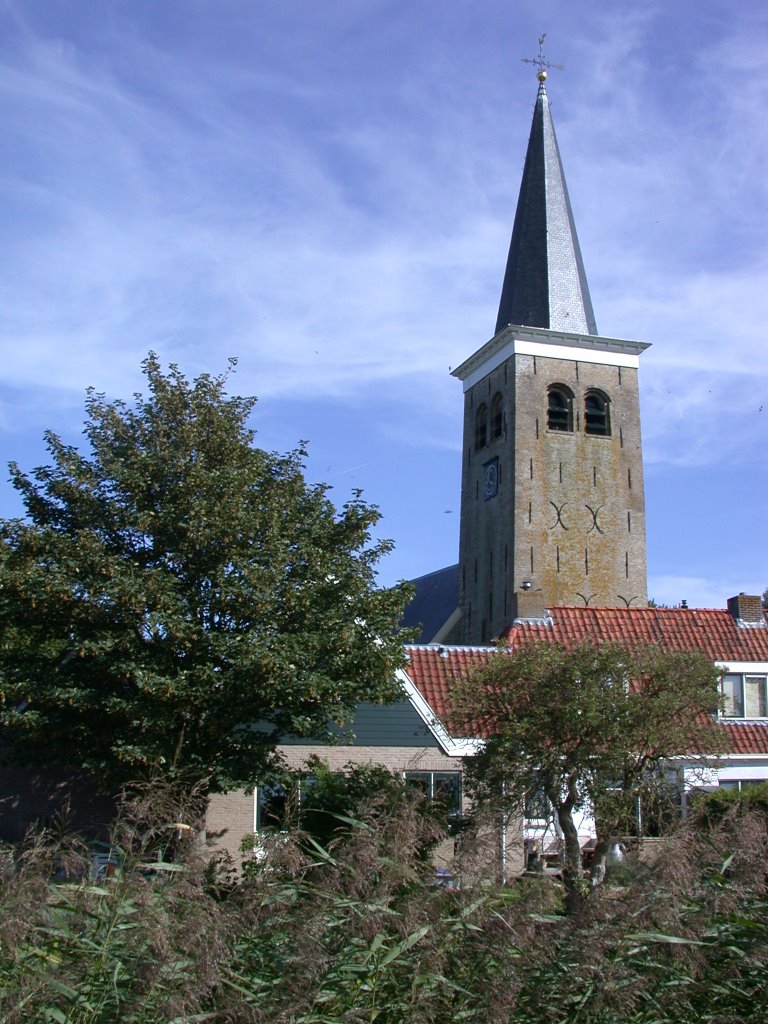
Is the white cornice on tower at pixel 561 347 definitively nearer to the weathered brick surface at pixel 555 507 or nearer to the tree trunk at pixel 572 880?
the weathered brick surface at pixel 555 507

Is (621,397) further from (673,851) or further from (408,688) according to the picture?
(673,851)

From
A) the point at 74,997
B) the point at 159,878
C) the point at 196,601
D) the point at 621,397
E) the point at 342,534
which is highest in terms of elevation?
the point at 621,397

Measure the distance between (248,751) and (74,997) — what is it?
36.2ft

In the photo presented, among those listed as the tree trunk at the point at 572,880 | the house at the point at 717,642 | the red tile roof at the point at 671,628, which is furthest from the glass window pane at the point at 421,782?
the red tile roof at the point at 671,628

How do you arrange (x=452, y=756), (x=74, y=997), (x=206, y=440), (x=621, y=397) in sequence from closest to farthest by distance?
(x=74, y=997)
(x=206, y=440)
(x=452, y=756)
(x=621, y=397)

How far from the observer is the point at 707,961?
580cm

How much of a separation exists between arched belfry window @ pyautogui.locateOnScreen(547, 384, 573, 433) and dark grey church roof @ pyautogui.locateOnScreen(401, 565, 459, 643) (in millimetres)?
8416

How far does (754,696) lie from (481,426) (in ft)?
73.4

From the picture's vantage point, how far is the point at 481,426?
4619 cm

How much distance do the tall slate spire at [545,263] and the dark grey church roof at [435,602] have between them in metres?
11.4

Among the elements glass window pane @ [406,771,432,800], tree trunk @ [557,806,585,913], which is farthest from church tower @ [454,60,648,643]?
tree trunk @ [557,806,585,913]

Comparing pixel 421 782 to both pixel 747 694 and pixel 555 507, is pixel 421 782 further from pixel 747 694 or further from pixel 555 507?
pixel 555 507

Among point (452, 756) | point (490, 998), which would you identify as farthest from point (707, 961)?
point (452, 756)

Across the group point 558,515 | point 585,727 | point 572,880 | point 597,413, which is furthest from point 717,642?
point 572,880
